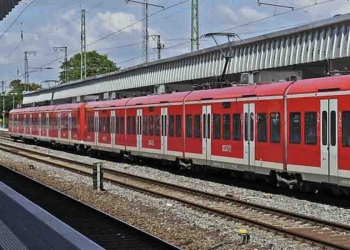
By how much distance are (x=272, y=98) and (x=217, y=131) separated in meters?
3.58

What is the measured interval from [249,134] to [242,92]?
1329mm

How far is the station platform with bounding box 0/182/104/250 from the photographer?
8.86 metres

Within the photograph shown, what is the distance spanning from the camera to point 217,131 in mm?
20312

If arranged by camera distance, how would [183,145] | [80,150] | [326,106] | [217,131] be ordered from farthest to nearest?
[80,150] → [183,145] → [217,131] → [326,106]

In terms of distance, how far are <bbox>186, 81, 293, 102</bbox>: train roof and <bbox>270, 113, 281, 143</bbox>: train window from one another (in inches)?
22.8

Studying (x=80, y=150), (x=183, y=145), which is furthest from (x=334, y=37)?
(x=80, y=150)

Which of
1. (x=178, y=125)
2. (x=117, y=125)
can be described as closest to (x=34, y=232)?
(x=178, y=125)

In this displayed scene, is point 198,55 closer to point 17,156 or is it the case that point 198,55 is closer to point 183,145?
point 17,156

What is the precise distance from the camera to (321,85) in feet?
49.4

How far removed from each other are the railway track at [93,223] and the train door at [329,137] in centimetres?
502

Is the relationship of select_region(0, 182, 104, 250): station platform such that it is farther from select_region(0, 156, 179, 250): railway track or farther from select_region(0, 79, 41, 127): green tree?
select_region(0, 79, 41, 127): green tree

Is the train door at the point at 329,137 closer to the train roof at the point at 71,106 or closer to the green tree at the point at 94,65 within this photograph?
the train roof at the point at 71,106

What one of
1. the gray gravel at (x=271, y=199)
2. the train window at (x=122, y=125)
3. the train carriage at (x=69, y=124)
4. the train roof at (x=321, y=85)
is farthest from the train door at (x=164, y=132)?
the train carriage at (x=69, y=124)

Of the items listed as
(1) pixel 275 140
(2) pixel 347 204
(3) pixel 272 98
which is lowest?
(2) pixel 347 204
